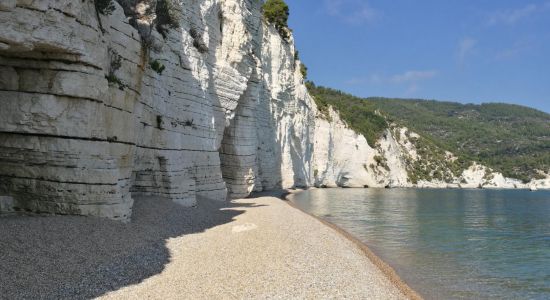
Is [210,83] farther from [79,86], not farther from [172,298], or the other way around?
[172,298]

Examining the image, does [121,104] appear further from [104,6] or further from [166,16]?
[166,16]

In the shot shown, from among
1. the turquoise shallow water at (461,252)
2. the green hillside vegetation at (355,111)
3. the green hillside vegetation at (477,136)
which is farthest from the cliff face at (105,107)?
the green hillside vegetation at (477,136)

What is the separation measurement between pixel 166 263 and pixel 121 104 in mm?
6157

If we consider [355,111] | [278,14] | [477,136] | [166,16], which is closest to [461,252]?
[166,16]

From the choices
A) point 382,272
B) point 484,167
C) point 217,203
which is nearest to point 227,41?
point 217,203

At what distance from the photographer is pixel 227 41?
32750mm

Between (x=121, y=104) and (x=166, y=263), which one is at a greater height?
(x=121, y=104)

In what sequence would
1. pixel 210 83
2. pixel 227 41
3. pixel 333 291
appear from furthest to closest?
pixel 227 41 → pixel 210 83 → pixel 333 291

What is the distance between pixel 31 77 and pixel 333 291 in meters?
9.94

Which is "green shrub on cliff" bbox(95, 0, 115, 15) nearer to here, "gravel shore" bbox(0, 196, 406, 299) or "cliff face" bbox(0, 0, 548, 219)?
"cliff face" bbox(0, 0, 548, 219)

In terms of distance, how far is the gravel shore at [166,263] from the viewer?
8602 millimetres

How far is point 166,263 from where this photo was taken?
37.0 feet

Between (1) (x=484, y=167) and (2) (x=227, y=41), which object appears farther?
(1) (x=484, y=167)

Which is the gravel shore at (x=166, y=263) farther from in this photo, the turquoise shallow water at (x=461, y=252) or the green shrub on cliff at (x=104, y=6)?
the green shrub on cliff at (x=104, y=6)
